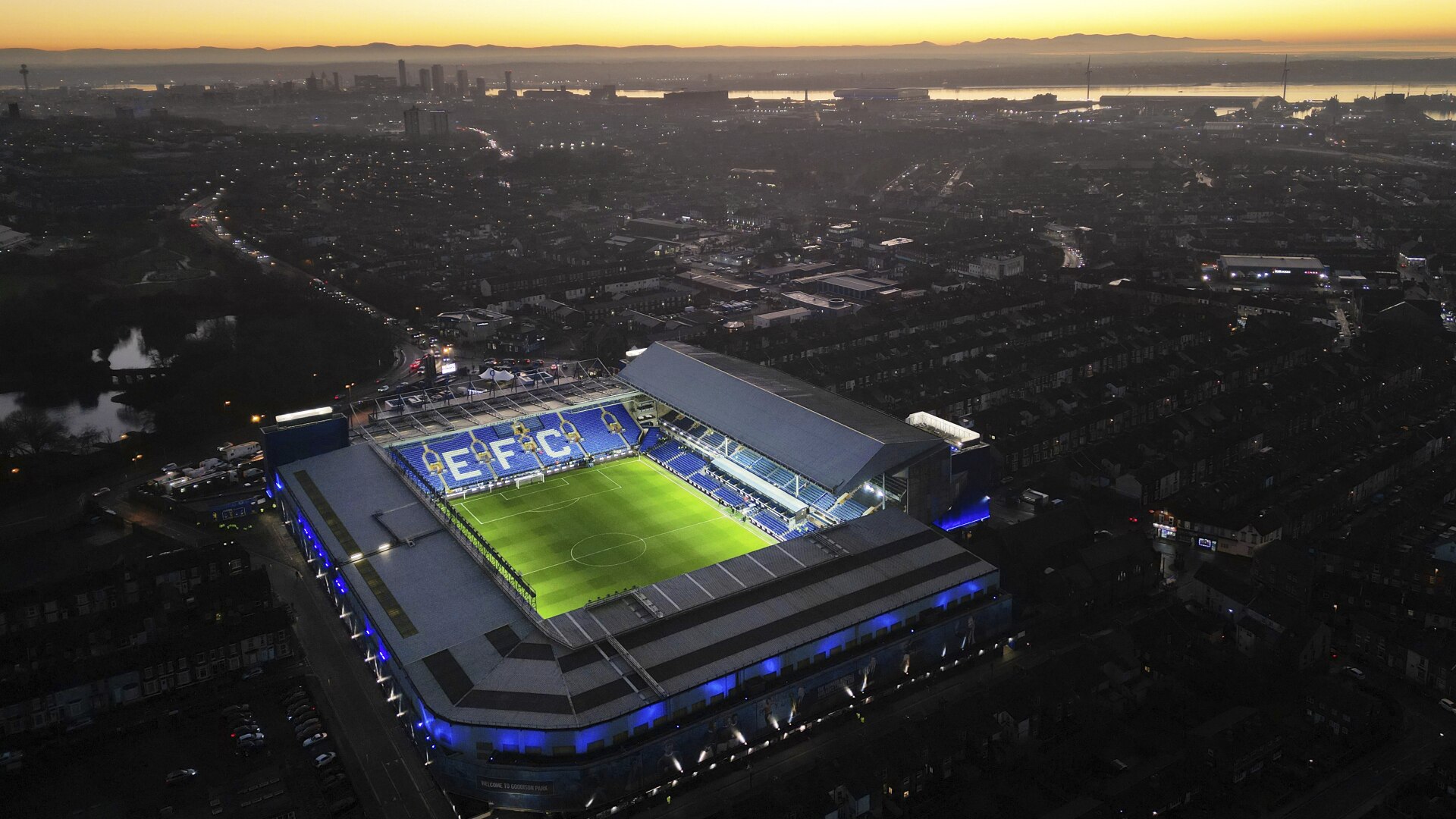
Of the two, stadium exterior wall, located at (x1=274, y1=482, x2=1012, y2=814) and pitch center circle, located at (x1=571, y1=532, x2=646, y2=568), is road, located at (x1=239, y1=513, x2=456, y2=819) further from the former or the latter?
pitch center circle, located at (x1=571, y1=532, x2=646, y2=568)

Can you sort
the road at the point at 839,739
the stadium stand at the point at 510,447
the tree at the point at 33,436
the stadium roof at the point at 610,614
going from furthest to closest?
the tree at the point at 33,436 < the stadium stand at the point at 510,447 < the stadium roof at the point at 610,614 < the road at the point at 839,739

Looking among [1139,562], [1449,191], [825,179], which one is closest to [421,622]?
[1139,562]

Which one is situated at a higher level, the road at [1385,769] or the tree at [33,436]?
the tree at [33,436]

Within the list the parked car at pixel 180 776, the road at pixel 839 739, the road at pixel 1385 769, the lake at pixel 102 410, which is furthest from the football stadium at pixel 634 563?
the lake at pixel 102 410

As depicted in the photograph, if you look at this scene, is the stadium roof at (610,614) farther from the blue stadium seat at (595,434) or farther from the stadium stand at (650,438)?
the stadium stand at (650,438)

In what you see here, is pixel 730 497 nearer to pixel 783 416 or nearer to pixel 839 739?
pixel 783 416

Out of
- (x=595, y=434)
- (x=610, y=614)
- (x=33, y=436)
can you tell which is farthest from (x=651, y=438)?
(x=33, y=436)

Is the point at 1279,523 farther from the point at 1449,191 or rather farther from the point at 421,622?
the point at 1449,191
